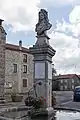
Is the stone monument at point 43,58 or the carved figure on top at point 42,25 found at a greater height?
the carved figure on top at point 42,25

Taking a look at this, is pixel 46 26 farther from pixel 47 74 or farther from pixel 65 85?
pixel 65 85

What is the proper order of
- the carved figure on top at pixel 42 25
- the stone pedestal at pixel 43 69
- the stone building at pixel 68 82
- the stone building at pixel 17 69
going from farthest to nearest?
the stone building at pixel 68 82 → the stone building at pixel 17 69 → the carved figure on top at pixel 42 25 → the stone pedestal at pixel 43 69

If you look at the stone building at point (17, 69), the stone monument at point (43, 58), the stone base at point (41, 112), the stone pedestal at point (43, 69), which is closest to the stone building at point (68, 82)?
the stone building at point (17, 69)

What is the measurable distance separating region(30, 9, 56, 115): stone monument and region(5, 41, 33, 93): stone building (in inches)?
1560

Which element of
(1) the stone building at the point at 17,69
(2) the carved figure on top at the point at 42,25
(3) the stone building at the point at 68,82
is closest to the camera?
(2) the carved figure on top at the point at 42,25

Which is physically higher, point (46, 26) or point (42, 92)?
point (46, 26)

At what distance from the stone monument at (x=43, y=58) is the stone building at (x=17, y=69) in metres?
39.6

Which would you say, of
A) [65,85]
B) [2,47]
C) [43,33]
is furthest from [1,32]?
[65,85]

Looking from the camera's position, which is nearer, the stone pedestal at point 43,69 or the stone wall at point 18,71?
the stone pedestal at point 43,69

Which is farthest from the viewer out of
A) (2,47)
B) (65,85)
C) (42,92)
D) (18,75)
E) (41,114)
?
(65,85)

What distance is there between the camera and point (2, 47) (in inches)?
1089

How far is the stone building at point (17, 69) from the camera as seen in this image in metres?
52.7

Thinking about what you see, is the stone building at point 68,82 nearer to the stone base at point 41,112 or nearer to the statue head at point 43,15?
the statue head at point 43,15

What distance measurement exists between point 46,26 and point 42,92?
2.51 meters
